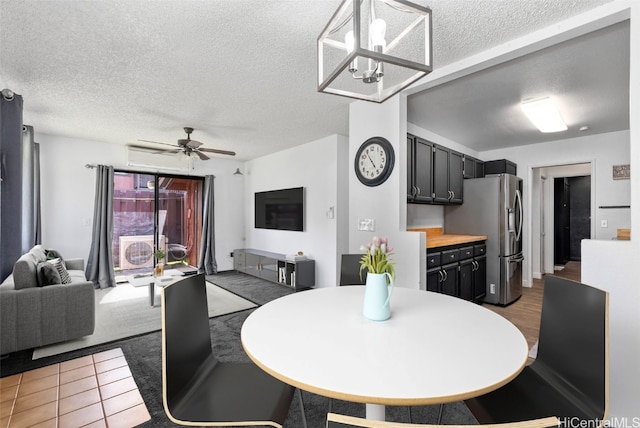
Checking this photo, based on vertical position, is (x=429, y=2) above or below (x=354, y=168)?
above

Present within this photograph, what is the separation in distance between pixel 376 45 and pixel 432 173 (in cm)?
257

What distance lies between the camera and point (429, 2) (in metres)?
1.62

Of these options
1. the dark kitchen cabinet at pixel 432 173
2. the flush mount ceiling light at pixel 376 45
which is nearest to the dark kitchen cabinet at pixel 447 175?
the dark kitchen cabinet at pixel 432 173

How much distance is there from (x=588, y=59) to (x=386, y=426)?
3013 mm

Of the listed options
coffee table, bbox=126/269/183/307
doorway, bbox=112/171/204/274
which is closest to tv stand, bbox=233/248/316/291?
doorway, bbox=112/171/204/274

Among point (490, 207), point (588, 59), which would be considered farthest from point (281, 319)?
point (490, 207)

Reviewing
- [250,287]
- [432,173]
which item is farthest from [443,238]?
[250,287]

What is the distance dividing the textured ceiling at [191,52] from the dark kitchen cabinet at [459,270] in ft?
5.49

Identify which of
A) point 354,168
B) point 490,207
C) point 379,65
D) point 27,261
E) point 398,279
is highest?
point 379,65

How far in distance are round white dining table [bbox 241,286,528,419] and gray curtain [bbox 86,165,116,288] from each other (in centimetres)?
460

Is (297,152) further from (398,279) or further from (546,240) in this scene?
(546,240)

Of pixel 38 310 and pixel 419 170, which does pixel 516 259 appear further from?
pixel 38 310

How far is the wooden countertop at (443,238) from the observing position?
10.3ft

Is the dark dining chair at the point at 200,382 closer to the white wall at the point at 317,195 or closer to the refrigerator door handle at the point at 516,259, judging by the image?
the white wall at the point at 317,195
